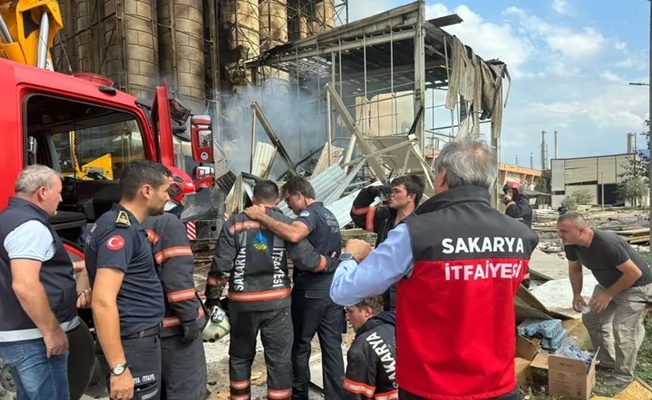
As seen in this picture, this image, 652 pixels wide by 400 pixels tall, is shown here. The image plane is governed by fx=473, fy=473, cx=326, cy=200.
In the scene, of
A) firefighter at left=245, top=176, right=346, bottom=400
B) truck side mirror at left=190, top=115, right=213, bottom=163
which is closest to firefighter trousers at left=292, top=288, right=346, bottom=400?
firefighter at left=245, top=176, right=346, bottom=400

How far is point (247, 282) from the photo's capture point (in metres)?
3.26

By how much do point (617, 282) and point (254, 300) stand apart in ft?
9.85

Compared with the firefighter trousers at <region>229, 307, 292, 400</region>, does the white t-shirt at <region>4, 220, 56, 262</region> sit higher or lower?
higher

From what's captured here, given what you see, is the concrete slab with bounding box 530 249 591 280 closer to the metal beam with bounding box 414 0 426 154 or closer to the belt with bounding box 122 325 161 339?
the metal beam with bounding box 414 0 426 154

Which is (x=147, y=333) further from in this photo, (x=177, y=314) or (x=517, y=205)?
(x=517, y=205)

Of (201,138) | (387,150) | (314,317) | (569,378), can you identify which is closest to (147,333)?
(314,317)

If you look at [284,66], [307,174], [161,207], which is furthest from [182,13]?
[161,207]

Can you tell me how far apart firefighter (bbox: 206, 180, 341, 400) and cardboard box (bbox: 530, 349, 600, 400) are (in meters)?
2.08

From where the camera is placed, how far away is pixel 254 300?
3.23 m

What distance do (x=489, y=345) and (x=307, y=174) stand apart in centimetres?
1305

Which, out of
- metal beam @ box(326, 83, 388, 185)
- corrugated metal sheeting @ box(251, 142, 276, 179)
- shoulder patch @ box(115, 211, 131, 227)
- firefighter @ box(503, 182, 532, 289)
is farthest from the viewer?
corrugated metal sheeting @ box(251, 142, 276, 179)

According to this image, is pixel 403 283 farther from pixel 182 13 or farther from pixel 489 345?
pixel 182 13

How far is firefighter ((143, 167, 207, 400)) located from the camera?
258 cm

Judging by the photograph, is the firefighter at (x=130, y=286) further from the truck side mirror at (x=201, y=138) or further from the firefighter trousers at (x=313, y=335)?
the truck side mirror at (x=201, y=138)
